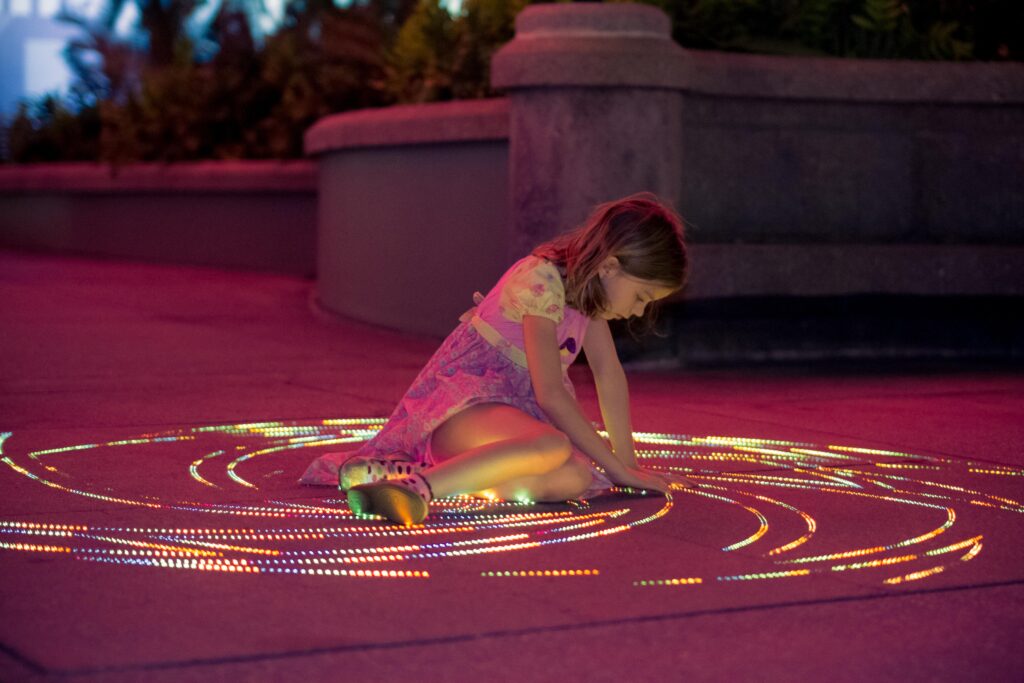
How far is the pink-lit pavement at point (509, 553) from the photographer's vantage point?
3510 millimetres

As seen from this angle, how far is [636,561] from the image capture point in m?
4.41

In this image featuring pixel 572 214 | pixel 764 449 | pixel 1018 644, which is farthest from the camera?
pixel 572 214

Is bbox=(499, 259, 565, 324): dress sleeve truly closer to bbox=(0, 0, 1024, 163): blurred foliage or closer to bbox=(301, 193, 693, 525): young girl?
bbox=(301, 193, 693, 525): young girl

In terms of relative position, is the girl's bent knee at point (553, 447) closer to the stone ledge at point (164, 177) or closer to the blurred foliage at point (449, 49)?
the blurred foliage at point (449, 49)

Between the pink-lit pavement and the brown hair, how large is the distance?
728 millimetres

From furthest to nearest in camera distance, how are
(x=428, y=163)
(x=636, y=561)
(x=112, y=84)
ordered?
(x=112, y=84) → (x=428, y=163) → (x=636, y=561)

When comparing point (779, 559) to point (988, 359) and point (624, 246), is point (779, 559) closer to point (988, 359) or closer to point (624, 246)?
point (624, 246)

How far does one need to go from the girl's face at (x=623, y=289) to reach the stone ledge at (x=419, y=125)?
4.88m

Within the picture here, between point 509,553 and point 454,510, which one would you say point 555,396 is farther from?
point 509,553

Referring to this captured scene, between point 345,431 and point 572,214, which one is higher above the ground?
point 572,214

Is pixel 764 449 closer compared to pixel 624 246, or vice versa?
pixel 624 246

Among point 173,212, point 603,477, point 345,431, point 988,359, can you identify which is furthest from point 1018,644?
point 173,212

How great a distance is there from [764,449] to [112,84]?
59.4 feet

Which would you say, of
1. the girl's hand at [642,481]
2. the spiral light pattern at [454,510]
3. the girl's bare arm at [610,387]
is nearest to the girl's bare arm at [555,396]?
the girl's hand at [642,481]
